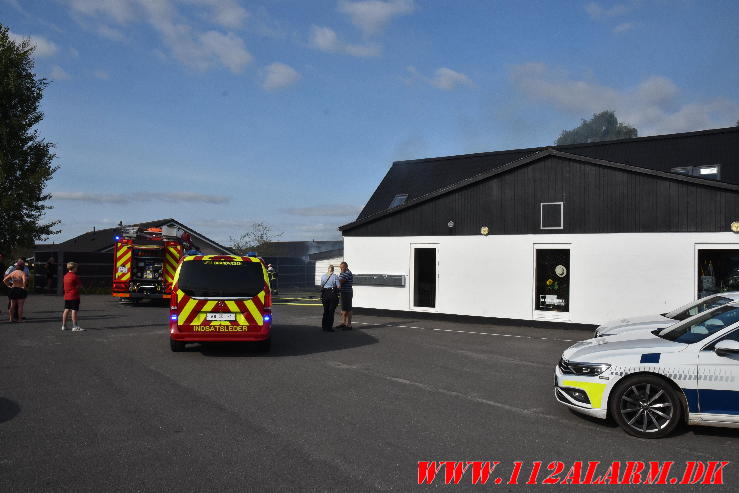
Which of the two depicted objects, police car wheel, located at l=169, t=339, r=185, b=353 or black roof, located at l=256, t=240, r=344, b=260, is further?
black roof, located at l=256, t=240, r=344, b=260

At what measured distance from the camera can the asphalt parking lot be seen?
480 centimetres

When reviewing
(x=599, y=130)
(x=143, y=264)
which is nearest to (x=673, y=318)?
(x=143, y=264)

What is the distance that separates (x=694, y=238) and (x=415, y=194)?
1486 cm

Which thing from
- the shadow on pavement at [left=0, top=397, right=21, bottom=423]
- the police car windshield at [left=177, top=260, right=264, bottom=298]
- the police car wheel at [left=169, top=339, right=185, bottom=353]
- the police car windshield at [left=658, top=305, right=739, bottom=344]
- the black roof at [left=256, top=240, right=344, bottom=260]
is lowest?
the shadow on pavement at [left=0, top=397, right=21, bottom=423]

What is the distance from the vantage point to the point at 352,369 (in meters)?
9.63

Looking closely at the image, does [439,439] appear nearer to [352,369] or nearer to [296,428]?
[296,428]

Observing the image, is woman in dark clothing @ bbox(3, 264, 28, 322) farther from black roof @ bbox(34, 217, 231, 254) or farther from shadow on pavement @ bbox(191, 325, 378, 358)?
black roof @ bbox(34, 217, 231, 254)

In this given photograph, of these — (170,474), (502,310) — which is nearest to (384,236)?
(502,310)

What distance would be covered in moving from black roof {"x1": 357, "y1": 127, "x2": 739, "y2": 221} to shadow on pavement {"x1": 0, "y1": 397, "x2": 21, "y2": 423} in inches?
539

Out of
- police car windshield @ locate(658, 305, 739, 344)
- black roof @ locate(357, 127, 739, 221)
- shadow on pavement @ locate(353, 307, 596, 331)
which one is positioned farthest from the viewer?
black roof @ locate(357, 127, 739, 221)

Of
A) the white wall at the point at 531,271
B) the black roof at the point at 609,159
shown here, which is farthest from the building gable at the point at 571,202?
the black roof at the point at 609,159

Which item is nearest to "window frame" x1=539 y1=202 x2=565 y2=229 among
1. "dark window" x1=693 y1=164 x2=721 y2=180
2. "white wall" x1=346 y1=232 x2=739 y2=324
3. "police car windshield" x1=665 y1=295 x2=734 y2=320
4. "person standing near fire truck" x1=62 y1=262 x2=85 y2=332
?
"white wall" x1=346 y1=232 x2=739 y2=324

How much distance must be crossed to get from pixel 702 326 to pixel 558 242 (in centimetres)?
954

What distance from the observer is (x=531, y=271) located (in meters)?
16.5
